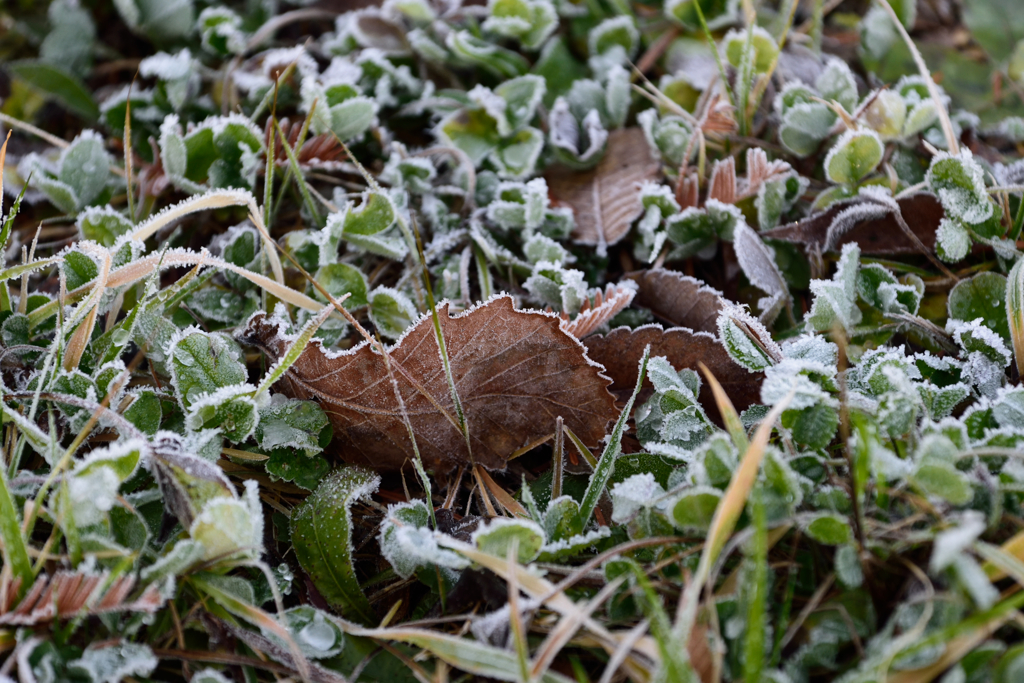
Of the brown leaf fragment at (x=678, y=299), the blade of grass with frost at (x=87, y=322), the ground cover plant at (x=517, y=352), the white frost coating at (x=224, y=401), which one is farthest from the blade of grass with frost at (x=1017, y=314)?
the blade of grass with frost at (x=87, y=322)

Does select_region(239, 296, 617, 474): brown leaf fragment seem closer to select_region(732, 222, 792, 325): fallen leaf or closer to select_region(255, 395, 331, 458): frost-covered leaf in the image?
select_region(255, 395, 331, 458): frost-covered leaf

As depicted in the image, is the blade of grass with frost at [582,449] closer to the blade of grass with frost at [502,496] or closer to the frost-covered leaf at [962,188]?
the blade of grass with frost at [502,496]

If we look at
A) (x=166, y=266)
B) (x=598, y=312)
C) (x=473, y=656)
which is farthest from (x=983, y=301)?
(x=166, y=266)

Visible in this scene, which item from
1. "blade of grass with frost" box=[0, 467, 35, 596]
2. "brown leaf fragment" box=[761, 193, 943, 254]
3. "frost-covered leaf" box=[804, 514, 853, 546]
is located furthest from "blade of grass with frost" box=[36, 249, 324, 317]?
"brown leaf fragment" box=[761, 193, 943, 254]

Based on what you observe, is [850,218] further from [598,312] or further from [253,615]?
[253,615]

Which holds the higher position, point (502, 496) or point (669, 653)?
point (669, 653)

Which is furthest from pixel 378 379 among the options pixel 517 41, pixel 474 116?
pixel 517 41
